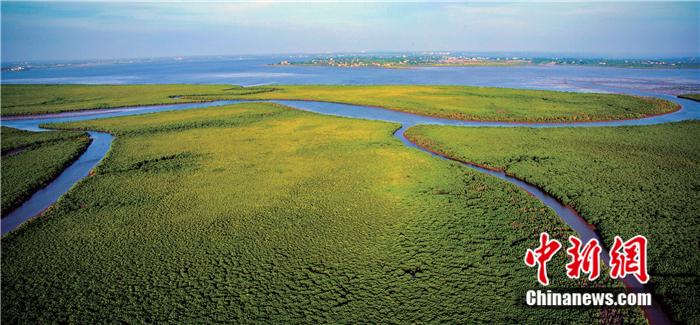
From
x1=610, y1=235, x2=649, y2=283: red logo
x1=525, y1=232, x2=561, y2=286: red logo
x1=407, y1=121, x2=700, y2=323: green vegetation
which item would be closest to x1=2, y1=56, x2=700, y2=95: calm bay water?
x1=407, y1=121, x2=700, y2=323: green vegetation

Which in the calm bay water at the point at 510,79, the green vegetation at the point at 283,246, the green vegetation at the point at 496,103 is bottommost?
the green vegetation at the point at 283,246

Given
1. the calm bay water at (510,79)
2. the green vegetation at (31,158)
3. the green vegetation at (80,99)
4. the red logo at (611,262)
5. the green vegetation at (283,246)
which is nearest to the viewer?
the green vegetation at (283,246)

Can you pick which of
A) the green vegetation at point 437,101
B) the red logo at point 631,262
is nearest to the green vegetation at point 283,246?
the red logo at point 631,262

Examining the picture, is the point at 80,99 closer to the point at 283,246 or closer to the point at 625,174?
the point at 283,246

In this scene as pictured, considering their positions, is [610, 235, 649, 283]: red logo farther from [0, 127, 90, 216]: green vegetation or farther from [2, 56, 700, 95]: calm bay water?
[2, 56, 700, 95]: calm bay water

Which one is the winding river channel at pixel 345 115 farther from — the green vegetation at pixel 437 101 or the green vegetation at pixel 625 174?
the green vegetation at pixel 437 101

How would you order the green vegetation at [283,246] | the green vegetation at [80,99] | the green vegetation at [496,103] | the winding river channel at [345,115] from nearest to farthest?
the green vegetation at [283,246], the winding river channel at [345,115], the green vegetation at [496,103], the green vegetation at [80,99]
